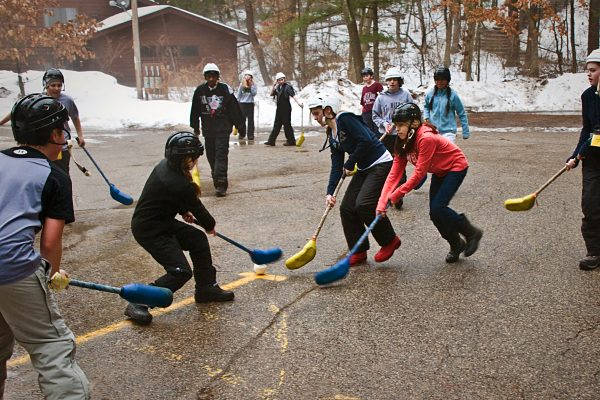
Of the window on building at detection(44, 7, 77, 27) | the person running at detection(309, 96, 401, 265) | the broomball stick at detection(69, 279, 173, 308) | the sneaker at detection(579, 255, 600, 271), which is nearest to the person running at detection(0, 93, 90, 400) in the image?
the broomball stick at detection(69, 279, 173, 308)

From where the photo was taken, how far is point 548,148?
12.6 metres

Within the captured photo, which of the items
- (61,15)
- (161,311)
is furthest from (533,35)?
(61,15)

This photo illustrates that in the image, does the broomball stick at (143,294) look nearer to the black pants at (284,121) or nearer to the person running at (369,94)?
the person running at (369,94)

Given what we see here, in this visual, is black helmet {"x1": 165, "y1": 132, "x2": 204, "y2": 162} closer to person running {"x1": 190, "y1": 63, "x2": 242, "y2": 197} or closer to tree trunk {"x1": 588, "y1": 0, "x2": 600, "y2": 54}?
person running {"x1": 190, "y1": 63, "x2": 242, "y2": 197}

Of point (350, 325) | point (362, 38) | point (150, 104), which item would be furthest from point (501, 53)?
point (350, 325)

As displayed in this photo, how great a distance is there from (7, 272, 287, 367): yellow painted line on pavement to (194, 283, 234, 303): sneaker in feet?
0.42

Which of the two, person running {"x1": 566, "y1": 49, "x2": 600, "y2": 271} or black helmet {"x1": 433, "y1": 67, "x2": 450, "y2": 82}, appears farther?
black helmet {"x1": 433, "y1": 67, "x2": 450, "y2": 82}

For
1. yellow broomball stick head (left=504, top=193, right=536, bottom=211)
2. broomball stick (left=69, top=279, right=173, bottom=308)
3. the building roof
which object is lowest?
broomball stick (left=69, top=279, right=173, bottom=308)

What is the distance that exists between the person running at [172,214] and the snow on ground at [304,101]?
15816mm

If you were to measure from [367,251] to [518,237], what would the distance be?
5.62ft

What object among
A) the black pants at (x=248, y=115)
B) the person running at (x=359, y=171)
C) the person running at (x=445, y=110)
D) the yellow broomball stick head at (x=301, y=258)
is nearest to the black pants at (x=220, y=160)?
the person running at (x=445, y=110)

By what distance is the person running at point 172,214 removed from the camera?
4207 mm

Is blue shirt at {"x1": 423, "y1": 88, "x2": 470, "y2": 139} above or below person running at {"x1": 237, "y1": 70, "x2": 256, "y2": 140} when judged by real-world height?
below

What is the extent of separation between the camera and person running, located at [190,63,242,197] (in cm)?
873
